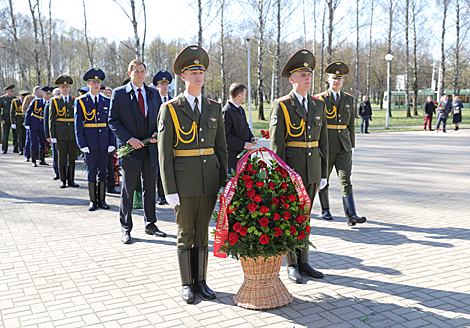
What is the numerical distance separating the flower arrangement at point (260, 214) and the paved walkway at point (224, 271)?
1.99ft

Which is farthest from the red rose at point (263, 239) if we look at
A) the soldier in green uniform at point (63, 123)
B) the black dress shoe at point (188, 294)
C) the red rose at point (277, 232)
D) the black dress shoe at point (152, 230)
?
the soldier in green uniform at point (63, 123)

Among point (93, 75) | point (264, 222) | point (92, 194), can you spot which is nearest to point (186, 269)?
point (264, 222)

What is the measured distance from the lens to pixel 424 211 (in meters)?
7.64

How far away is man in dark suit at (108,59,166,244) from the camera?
607cm

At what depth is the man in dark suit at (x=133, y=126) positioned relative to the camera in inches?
239

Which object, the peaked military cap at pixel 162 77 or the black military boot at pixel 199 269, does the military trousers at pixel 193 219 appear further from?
the peaked military cap at pixel 162 77

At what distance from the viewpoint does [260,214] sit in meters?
3.80

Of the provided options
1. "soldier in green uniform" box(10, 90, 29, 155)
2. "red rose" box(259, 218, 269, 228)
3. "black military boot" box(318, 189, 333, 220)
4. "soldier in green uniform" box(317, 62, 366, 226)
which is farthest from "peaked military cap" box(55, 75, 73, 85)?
"red rose" box(259, 218, 269, 228)

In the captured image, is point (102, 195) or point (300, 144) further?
point (102, 195)

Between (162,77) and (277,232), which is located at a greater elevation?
(162,77)

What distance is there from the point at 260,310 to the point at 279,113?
2.04m

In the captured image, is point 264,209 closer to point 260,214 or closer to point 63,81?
point 260,214

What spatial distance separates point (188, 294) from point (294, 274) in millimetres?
1185

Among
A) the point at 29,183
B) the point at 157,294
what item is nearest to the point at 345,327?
the point at 157,294
